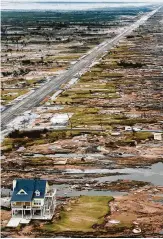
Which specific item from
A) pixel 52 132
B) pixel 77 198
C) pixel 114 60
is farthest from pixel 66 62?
pixel 77 198

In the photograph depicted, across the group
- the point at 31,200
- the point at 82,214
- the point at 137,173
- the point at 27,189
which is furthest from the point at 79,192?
the point at 137,173

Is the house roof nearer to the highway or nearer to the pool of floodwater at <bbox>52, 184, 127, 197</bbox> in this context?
the pool of floodwater at <bbox>52, 184, 127, 197</bbox>

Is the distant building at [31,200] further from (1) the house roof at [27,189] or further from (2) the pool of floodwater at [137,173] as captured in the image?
(2) the pool of floodwater at [137,173]

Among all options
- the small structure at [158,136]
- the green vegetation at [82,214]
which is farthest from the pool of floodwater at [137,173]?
the small structure at [158,136]

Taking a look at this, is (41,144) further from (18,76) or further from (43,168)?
(18,76)

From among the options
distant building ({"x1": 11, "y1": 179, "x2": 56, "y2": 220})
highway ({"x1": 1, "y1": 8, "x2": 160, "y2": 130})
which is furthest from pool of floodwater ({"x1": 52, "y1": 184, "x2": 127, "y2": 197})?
highway ({"x1": 1, "y1": 8, "x2": 160, "y2": 130})

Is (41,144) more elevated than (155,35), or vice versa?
(155,35)

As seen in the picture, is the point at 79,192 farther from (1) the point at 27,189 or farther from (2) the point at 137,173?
(2) the point at 137,173
